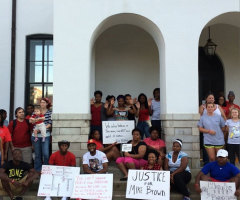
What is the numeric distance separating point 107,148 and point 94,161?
0.63m

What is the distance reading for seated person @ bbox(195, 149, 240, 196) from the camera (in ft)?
17.2

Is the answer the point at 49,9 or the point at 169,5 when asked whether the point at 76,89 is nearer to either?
the point at 169,5

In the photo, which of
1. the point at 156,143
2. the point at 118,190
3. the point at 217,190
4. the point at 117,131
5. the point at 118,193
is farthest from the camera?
the point at 117,131

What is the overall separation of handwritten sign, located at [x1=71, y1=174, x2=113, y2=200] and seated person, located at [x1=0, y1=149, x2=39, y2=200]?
83 cm

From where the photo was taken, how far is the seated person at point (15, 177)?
18.2 ft

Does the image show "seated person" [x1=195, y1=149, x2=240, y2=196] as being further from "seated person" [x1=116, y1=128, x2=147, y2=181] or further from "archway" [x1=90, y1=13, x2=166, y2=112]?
"archway" [x1=90, y1=13, x2=166, y2=112]

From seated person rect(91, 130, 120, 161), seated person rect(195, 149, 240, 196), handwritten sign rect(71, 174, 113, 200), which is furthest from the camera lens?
seated person rect(91, 130, 120, 161)

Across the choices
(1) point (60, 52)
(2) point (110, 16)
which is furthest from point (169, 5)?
(1) point (60, 52)

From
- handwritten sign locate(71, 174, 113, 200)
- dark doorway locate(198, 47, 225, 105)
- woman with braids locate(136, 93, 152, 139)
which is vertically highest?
dark doorway locate(198, 47, 225, 105)

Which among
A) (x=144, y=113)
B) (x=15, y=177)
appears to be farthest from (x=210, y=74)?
(x=15, y=177)

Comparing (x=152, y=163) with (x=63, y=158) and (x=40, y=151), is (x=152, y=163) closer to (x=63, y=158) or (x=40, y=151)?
(x=63, y=158)

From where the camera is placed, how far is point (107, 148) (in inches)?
256

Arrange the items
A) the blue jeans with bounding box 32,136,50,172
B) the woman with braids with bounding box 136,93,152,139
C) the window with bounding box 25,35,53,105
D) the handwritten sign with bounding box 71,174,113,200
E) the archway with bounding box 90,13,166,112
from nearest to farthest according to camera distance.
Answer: the handwritten sign with bounding box 71,174,113,200, the blue jeans with bounding box 32,136,50,172, the woman with braids with bounding box 136,93,152,139, the window with bounding box 25,35,53,105, the archway with bounding box 90,13,166,112

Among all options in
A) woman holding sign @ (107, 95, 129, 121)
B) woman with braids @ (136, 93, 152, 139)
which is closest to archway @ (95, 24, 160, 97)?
woman with braids @ (136, 93, 152, 139)
